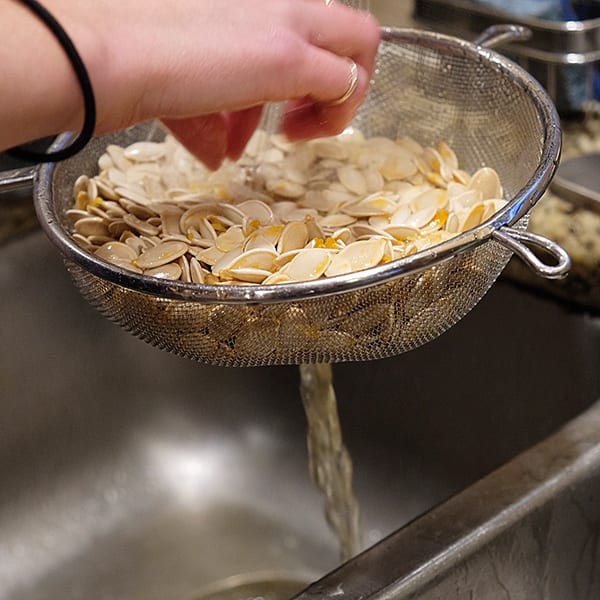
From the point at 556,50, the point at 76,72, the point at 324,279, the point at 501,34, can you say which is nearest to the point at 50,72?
the point at 76,72

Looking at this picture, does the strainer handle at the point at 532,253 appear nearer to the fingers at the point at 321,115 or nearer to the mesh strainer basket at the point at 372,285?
the mesh strainer basket at the point at 372,285

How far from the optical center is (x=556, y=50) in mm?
880

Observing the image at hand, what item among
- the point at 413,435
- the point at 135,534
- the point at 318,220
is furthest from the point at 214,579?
the point at 318,220

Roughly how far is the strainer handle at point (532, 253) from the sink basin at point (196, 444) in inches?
12.2

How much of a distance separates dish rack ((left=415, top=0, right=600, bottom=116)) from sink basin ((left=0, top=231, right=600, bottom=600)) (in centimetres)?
22

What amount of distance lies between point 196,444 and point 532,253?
0.56 metres

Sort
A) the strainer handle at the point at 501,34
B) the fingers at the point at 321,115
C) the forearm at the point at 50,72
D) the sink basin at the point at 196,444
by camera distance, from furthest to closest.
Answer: the sink basin at the point at 196,444 < the strainer handle at the point at 501,34 < the fingers at the point at 321,115 < the forearm at the point at 50,72

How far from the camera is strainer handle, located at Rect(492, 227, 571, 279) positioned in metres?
0.48

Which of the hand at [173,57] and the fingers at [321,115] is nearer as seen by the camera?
the hand at [173,57]

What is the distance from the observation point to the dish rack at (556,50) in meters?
0.87

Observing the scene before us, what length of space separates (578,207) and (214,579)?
18.4 inches

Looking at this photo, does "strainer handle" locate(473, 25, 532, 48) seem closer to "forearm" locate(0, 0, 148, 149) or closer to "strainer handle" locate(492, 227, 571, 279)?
"strainer handle" locate(492, 227, 571, 279)

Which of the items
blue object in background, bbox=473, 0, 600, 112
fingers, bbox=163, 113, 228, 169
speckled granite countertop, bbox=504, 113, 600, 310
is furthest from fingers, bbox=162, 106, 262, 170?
blue object in background, bbox=473, 0, 600, 112

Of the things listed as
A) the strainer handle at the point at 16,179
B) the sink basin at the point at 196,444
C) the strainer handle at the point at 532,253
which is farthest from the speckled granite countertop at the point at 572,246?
the strainer handle at the point at 16,179
